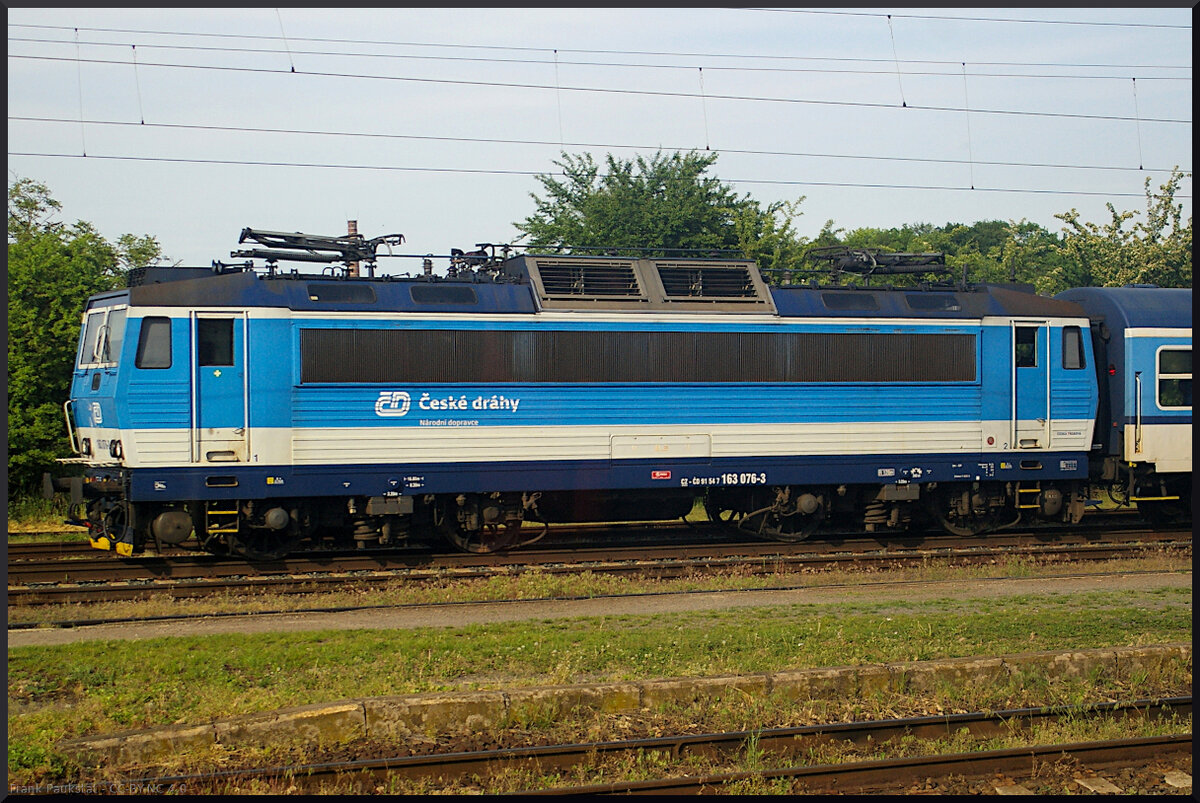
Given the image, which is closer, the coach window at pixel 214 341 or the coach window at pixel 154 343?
the coach window at pixel 154 343

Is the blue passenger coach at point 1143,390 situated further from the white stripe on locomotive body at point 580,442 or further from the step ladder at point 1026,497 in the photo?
the step ladder at point 1026,497

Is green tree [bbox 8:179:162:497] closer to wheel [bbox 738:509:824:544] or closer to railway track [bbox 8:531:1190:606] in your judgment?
railway track [bbox 8:531:1190:606]

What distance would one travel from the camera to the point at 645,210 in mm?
31438

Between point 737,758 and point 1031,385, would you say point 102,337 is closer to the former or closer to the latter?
point 737,758

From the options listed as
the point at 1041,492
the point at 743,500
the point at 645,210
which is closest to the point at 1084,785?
the point at 743,500

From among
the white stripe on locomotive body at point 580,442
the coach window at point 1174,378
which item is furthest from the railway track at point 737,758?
the coach window at point 1174,378

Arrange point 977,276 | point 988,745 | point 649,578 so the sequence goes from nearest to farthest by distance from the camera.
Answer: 1. point 988,745
2. point 649,578
3. point 977,276

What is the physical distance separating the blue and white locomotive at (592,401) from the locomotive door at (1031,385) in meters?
0.04

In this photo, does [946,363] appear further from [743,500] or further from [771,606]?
[771,606]

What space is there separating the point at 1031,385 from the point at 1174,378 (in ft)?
9.02

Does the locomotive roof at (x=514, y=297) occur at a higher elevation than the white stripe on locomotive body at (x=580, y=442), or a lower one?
higher

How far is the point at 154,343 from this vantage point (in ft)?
46.1

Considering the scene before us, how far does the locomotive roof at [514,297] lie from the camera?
567 inches

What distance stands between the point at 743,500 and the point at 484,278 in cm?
548
